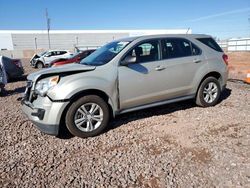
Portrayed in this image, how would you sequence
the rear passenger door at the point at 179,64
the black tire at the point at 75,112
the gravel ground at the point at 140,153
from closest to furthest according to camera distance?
the gravel ground at the point at 140,153
the black tire at the point at 75,112
the rear passenger door at the point at 179,64

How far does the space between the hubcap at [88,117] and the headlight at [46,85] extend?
0.60 metres

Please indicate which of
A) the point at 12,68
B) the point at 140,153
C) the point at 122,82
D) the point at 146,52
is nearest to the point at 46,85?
the point at 122,82

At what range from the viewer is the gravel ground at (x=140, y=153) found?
288 cm

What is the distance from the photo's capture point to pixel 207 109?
545 centimetres

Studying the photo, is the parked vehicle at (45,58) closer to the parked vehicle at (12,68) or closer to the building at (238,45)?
the parked vehicle at (12,68)

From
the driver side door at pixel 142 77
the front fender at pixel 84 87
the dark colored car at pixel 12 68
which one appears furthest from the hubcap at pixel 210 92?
the dark colored car at pixel 12 68

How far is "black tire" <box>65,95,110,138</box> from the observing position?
12.8ft

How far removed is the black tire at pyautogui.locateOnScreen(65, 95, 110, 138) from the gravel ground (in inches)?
5.0

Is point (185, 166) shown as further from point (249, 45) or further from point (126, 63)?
point (249, 45)

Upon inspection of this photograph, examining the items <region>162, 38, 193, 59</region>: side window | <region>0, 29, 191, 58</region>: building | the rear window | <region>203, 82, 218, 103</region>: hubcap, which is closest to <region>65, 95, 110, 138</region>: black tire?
<region>162, 38, 193, 59</region>: side window

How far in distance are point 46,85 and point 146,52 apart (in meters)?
2.05

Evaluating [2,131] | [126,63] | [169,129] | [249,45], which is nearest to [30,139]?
[2,131]

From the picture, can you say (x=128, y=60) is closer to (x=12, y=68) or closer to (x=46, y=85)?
(x=46, y=85)

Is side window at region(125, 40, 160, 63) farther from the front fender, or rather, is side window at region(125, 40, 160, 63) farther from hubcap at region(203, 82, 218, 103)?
hubcap at region(203, 82, 218, 103)
